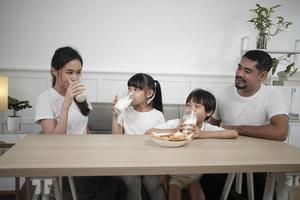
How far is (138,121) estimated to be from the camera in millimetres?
1730

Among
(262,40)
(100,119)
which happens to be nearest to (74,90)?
(100,119)

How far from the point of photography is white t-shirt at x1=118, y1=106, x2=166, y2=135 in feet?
5.61

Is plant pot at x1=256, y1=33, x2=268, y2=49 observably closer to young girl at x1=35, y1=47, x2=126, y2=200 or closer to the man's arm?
the man's arm

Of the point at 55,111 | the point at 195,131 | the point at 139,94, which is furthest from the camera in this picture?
the point at 139,94

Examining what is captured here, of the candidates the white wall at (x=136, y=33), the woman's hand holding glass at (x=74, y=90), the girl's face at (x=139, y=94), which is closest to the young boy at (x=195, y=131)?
the girl's face at (x=139, y=94)

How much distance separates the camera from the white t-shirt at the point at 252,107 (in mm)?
1655

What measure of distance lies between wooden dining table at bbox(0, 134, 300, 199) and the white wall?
71.0 inches

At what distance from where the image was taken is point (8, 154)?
0.93 metres

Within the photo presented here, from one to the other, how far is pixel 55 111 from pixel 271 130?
1.20 meters

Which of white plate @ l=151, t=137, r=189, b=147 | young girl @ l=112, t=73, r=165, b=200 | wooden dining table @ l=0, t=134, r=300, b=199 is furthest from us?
young girl @ l=112, t=73, r=165, b=200

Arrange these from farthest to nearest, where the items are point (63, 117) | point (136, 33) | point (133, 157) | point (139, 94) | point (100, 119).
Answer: point (136, 33)
point (100, 119)
point (139, 94)
point (63, 117)
point (133, 157)

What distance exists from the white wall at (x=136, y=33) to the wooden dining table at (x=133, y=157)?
1804 mm

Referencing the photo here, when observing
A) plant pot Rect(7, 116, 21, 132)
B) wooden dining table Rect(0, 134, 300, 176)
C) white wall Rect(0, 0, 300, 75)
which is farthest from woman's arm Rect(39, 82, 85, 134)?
white wall Rect(0, 0, 300, 75)

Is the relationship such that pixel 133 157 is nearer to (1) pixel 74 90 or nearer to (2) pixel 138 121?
(1) pixel 74 90
